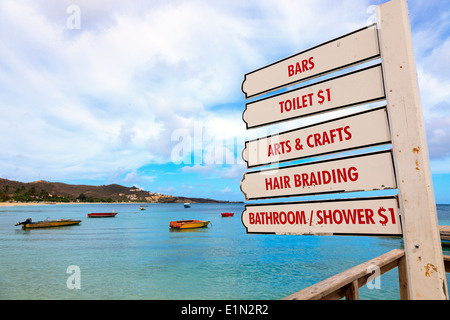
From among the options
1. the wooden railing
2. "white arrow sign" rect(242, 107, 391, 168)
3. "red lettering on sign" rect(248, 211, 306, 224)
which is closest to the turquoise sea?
the wooden railing

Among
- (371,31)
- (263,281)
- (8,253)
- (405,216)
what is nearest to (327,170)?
(405,216)

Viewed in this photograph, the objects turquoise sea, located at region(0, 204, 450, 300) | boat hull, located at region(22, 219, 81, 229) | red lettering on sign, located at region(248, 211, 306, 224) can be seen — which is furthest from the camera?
boat hull, located at region(22, 219, 81, 229)

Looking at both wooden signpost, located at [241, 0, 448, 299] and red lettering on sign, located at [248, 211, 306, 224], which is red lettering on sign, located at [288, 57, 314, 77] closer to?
wooden signpost, located at [241, 0, 448, 299]

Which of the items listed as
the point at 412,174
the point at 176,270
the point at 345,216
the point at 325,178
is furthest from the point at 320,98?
the point at 176,270

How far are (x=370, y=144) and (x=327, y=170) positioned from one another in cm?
46

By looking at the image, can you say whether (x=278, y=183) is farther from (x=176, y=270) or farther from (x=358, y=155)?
(x=176, y=270)

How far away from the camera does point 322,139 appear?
278 centimetres

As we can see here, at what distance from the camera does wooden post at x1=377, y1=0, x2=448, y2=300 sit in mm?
2209

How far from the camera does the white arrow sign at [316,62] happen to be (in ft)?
8.84

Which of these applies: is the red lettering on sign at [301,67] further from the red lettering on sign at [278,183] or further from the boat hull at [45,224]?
the boat hull at [45,224]

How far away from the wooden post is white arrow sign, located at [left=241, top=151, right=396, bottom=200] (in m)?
0.13

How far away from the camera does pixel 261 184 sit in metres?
3.11

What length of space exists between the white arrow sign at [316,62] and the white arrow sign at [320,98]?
0.15 m
